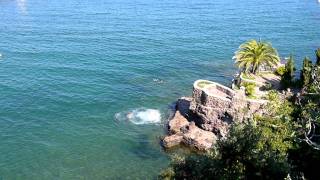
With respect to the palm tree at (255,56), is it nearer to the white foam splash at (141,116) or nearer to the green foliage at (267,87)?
the green foliage at (267,87)

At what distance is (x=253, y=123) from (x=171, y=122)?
102 ft

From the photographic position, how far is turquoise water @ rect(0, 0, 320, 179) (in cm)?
5678

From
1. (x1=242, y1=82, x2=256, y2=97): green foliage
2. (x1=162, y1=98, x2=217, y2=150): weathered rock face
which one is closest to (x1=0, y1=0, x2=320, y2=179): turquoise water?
(x1=162, y1=98, x2=217, y2=150): weathered rock face

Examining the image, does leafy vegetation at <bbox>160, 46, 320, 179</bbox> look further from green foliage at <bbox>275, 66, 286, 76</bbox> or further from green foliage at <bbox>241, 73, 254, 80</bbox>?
green foliage at <bbox>275, 66, 286, 76</bbox>

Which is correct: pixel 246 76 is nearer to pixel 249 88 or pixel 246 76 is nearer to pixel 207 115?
pixel 249 88

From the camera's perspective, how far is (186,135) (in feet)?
192

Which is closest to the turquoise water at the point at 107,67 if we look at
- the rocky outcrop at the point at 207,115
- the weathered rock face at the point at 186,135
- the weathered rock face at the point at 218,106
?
the weathered rock face at the point at 186,135

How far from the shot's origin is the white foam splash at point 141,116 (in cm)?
6506

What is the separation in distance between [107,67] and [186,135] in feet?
107

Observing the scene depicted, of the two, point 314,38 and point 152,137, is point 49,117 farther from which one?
point 314,38

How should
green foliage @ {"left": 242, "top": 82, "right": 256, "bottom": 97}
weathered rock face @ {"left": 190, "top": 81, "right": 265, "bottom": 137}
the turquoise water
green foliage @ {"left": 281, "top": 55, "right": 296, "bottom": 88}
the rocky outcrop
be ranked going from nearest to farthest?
weathered rock face @ {"left": 190, "top": 81, "right": 265, "bottom": 137}
the rocky outcrop
the turquoise water
green foliage @ {"left": 242, "top": 82, "right": 256, "bottom": 97}
green foliage @ {"left": 281, "top": 55, "right": 296, "bottom": 88}

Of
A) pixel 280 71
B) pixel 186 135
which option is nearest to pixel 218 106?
pixel 186 135

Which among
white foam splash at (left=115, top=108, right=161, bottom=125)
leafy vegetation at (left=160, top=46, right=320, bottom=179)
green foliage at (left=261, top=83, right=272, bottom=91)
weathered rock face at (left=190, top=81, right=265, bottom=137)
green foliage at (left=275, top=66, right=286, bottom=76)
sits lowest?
white foam splash at (left=115, top=108, right=161, bottom=125)

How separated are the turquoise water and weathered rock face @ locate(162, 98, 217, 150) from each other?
226cm
